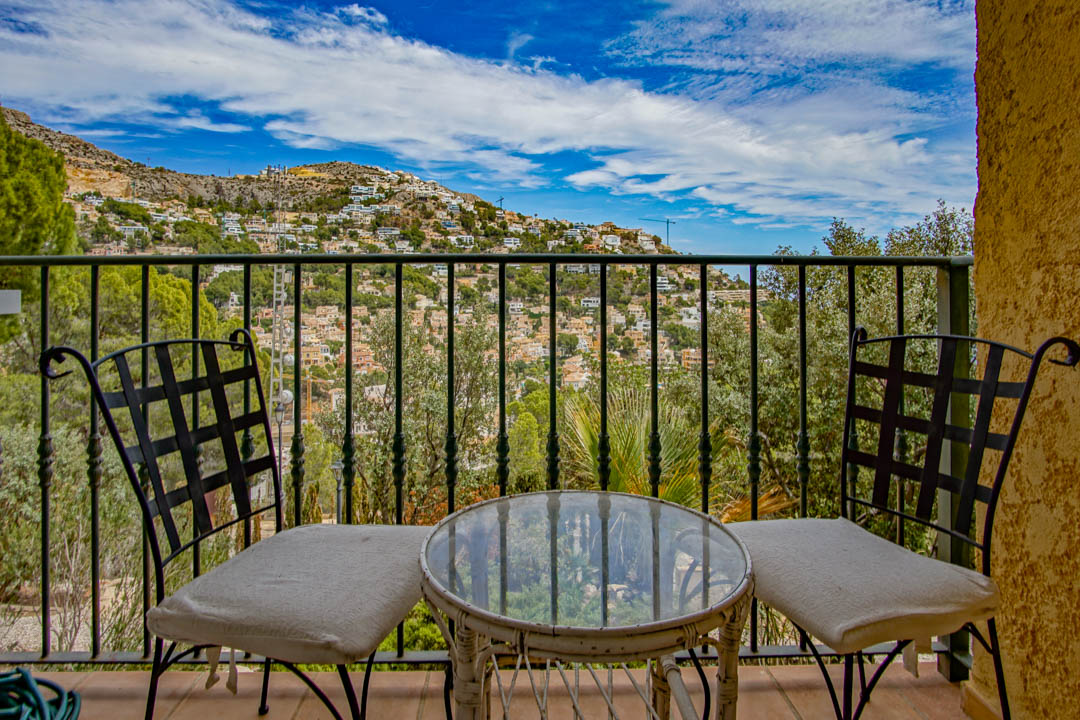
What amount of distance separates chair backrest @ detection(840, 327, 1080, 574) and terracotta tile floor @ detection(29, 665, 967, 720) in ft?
1.41

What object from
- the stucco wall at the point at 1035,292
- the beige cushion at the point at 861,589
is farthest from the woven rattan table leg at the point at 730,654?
the stucco wall at the point at 1035,292

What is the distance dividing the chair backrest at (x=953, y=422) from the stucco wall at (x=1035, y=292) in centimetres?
7

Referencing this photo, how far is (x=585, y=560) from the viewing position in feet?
3.38

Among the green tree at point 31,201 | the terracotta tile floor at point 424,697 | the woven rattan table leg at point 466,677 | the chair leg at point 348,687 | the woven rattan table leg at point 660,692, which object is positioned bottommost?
the terracotta tile floor at point 424,697

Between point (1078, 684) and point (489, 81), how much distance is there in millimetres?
24004

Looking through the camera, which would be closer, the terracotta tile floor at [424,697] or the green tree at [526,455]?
the terracotta tile floor at [424,697]

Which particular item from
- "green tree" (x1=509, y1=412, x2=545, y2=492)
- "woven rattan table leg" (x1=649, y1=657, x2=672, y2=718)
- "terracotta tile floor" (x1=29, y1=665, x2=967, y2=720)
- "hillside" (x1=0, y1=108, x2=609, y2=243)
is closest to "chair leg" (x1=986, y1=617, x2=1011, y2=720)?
"terracotta tile floor" (x1=29, y1=665, x2=967, y2=720)

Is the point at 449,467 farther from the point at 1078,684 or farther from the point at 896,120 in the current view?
the point at 896,120

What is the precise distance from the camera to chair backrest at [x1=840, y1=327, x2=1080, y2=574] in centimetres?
113

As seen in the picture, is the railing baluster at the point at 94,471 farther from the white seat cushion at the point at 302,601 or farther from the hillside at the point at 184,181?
the hillside at the point at 184,181

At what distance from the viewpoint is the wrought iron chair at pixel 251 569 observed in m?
0.95

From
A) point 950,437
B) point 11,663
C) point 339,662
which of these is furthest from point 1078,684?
point 11,663

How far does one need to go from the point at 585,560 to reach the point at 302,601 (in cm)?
49

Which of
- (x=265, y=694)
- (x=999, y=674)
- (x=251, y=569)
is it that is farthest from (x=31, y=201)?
(x=999, y=674)
